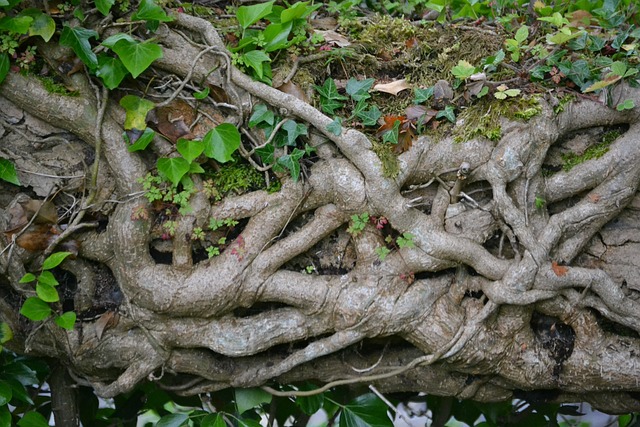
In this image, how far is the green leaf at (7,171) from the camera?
8.44 feet

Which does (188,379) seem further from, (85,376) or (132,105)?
(132,105)

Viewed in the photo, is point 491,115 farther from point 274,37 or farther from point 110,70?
point 110,70

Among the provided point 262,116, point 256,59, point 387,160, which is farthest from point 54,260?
point 387,160

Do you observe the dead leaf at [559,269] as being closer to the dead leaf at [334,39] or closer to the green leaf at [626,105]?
the green leaf at [626,105]

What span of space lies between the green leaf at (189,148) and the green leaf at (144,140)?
4.8 inches

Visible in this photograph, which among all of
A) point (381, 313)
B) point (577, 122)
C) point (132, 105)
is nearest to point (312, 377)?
point (381, 313)

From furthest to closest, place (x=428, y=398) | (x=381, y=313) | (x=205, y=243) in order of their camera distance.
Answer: (x=428, y=398) → (x=205, y=243) → (x=381, y=313)

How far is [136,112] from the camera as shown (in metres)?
2.57

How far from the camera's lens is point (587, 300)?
2574 millimetres

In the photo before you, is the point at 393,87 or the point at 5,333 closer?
the point at 5,333

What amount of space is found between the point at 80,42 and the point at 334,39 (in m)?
1.03

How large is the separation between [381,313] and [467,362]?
15.8 inches

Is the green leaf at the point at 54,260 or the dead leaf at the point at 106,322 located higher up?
the green leaf at the point at 54,260

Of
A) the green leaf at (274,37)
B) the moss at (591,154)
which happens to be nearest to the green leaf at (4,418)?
the green leaf at (274,37)
